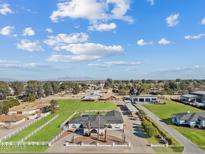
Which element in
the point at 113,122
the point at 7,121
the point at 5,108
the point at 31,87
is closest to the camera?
the point at 113,122

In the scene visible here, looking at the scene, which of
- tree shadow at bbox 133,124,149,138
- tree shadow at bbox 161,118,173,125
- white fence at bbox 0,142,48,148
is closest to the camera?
white fence at bbox 0,142,48,148

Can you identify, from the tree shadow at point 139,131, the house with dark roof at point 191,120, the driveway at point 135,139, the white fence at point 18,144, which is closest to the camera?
the driveway at point 135,139

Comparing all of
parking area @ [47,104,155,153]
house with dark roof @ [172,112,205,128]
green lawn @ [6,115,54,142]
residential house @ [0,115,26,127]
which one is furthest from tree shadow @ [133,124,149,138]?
residential house @ [0,115,26,127]

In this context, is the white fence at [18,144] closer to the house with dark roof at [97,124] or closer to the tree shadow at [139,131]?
the house with dark roof at [97,124]

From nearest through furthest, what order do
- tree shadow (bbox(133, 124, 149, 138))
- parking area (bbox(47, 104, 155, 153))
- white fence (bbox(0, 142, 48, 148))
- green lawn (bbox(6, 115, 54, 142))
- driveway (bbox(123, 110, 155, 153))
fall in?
1. parking area (bbox(47, 104, 155, 153))
2. driveway (bbox(123, 110, 155, 153))
3. white fence (bbox(0, 142, 48, 148))
4. tree shadow (bbox(133, 124, 149, 138))
5. green lawn (bbox(6, 115, 54, 142))

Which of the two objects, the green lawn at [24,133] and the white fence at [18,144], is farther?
the green lawn at [24,133]

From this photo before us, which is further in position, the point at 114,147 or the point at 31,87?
the point at 31,87

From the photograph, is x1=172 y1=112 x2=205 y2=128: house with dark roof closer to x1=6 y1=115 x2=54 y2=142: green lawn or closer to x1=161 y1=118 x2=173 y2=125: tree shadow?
x1=161 y1=118 x2=173 y2=125: tree shadow

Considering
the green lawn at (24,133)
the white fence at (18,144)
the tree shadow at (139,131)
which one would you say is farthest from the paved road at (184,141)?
the green lawn at (24,133)

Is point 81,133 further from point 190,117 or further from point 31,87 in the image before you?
point 31,87

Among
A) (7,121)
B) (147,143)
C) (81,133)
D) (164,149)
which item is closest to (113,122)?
(81,133)

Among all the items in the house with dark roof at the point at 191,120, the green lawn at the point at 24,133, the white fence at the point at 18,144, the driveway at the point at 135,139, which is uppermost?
the house with dark roof at the point at 191,120
